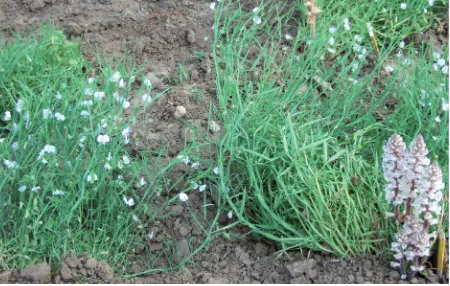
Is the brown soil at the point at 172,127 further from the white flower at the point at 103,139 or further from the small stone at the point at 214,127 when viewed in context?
the white flower at the point at 103,139

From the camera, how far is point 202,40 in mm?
4191

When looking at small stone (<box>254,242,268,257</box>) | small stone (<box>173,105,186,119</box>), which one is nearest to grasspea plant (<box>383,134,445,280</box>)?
small stone (<box>254,242,268,257</box>)

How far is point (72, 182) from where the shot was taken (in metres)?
3.10

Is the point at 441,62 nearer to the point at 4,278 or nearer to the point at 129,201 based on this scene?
the point at 129,201

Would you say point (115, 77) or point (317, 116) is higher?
point (115, 77)

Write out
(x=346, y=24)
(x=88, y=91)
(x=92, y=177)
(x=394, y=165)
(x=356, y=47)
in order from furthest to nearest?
(x=346, y=24), (x=356, y=47), (x=88, y=91), (x=92, y=177), (x=394, y=165)

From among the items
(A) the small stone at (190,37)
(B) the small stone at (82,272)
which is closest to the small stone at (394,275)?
(B) the small stone at (82,272)

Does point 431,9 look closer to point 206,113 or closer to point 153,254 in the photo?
point 206,113

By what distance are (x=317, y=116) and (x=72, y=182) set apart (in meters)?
1.20

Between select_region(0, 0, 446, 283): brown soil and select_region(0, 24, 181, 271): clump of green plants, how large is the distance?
93 mm

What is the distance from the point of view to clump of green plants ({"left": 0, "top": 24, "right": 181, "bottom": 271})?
3064mm

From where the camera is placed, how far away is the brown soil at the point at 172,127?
3.04 meters

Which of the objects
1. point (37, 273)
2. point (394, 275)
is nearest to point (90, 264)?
point (37, 273)

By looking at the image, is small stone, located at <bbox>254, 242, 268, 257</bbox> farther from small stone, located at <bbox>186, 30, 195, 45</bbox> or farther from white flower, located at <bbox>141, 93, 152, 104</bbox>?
small stone, located at <bbox>186, 30, 195, 45</bbox>
